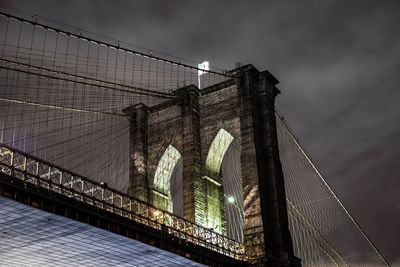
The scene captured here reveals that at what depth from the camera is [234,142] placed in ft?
157

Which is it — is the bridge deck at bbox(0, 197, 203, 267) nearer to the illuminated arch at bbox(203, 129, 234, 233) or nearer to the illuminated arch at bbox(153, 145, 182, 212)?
the illuminated arch at bbox(203, 129, 234, 233)

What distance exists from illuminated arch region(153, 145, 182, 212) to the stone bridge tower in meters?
0.08

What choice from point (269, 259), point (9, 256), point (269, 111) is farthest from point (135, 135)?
point (9, 256)

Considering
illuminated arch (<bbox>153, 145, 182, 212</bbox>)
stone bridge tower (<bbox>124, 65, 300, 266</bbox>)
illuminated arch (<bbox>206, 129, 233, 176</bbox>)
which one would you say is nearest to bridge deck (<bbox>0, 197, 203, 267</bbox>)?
stone bridge tower (<bbox>124, 65, 300, 266</bbox>)

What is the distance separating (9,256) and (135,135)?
20.5 meters

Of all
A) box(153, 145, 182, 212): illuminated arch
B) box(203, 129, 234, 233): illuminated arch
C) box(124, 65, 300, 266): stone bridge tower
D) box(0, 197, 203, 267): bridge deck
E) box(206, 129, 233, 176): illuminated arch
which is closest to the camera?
box(0, 197, 203, 267): bridge deck

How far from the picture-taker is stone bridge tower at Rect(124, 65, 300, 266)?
39.8 metres

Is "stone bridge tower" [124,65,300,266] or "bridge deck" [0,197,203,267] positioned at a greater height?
"stone bridge tower" [124,65,300,266]

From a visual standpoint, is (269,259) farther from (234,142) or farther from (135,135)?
(135,135)

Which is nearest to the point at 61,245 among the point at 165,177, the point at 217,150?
the point at 217,150

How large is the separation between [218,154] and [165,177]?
485cm

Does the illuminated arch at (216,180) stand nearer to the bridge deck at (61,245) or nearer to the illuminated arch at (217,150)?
the illuminated arch at (217,150)

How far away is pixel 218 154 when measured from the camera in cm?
4534

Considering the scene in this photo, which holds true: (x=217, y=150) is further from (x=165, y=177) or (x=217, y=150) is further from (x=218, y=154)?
(x=165, y=177)
